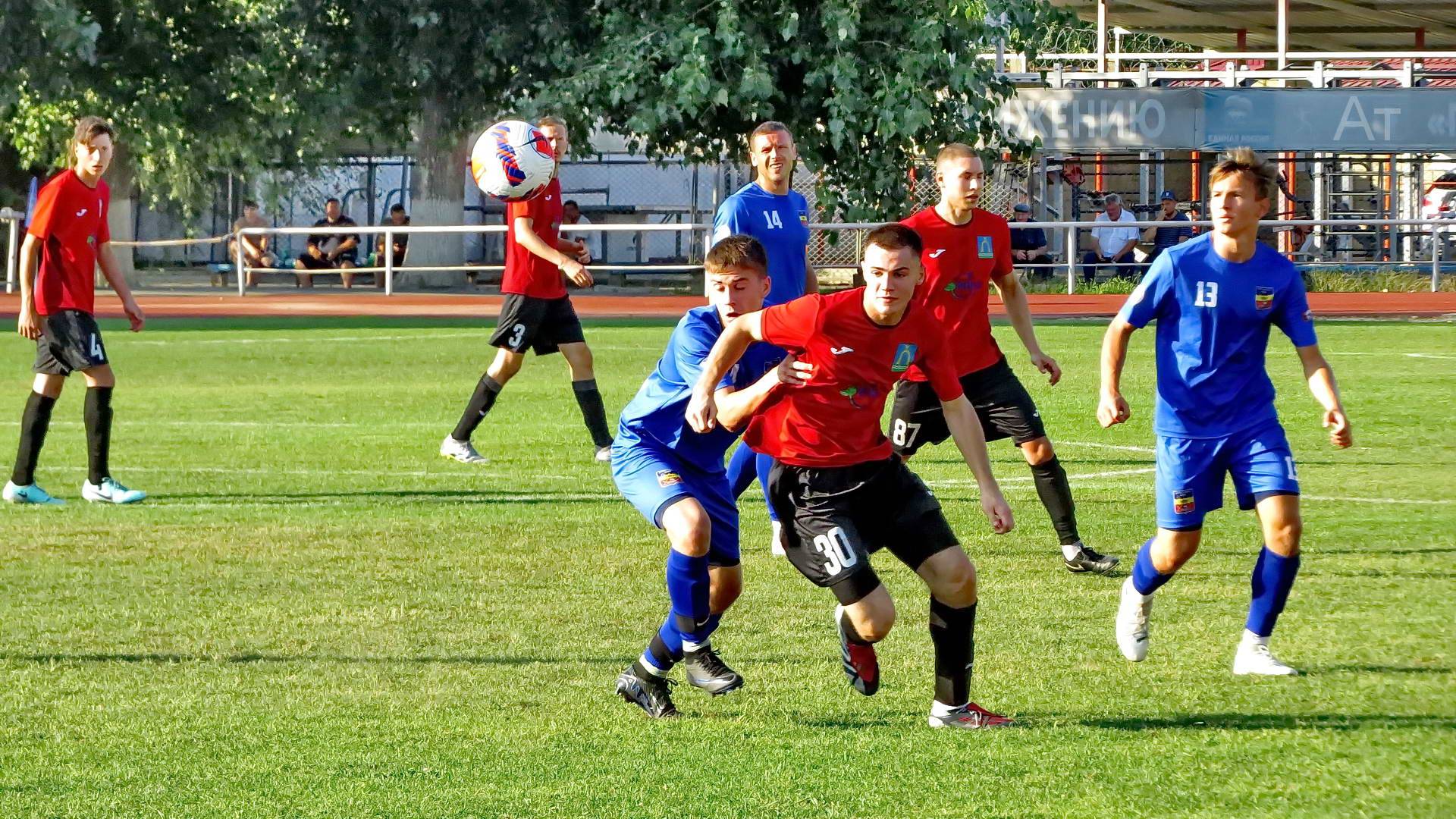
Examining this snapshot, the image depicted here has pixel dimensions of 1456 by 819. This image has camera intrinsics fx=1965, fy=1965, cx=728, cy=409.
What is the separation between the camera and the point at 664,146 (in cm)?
2831

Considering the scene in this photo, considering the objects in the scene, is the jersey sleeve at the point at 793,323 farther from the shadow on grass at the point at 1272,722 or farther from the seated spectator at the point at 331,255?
the seated spectator at the point at 331,255

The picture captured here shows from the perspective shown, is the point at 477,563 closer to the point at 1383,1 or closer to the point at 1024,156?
the point at 1024,156

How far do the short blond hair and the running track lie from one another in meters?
18.5

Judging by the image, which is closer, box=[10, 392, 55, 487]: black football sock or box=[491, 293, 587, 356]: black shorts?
box=[10, 392, 55, 487]: black football sock

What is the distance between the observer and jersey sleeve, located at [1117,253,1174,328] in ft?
22.1

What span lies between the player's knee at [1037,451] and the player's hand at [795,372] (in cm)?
339

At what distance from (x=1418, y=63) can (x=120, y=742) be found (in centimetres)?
3065

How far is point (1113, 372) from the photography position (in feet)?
22.5

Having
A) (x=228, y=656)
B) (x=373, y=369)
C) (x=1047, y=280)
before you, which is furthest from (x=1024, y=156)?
(x=228, y=656)

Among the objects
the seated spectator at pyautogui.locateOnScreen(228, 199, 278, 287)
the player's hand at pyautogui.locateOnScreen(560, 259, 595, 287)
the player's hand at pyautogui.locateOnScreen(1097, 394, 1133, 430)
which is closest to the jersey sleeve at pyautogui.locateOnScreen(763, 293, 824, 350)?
the player's hand at pyautogui.locateOnScreen(1097, 394, 1133, 430)

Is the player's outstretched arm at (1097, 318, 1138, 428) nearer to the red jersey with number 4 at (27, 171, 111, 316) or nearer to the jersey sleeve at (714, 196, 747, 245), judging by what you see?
the jersey sleeve at (714, 196, 747, 245)

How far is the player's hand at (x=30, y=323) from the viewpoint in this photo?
1047 centimetres

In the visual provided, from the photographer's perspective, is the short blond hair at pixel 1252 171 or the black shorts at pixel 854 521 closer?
the black shorts at pixel 854 521

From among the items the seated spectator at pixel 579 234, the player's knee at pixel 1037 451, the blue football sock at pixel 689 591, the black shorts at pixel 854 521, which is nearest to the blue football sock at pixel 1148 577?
the black shorts at pixel 854 521
